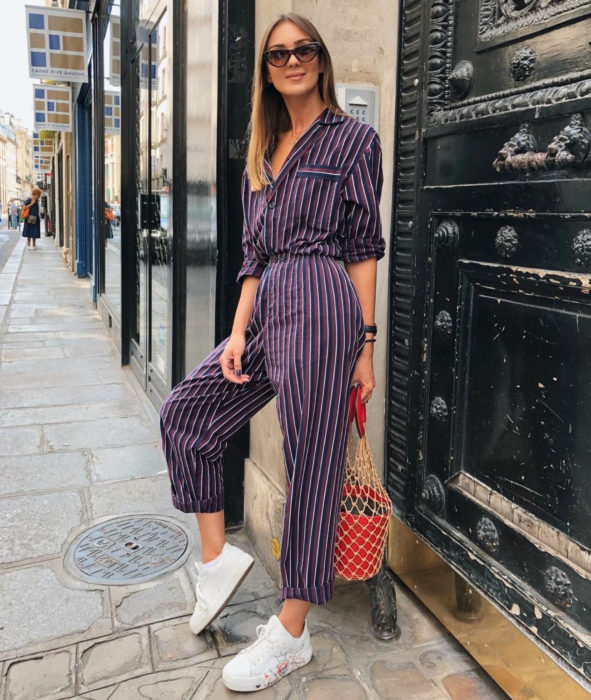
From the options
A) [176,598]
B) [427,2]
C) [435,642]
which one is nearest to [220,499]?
[176,598]

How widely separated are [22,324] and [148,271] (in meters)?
3.78

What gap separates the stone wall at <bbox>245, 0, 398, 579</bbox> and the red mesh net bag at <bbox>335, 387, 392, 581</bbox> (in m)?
0.48

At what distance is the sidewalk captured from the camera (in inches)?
85.1

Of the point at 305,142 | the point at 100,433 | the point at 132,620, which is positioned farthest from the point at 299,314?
the point at 100,433

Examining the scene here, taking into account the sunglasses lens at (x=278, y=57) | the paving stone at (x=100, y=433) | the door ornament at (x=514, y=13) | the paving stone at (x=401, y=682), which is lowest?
the paving stone at (x=401, y=682)

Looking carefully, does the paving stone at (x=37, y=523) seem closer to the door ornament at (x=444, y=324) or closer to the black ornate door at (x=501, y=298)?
the black ornate door at (x=501, y=298)

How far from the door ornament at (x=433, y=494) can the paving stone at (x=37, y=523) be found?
164 centimetres

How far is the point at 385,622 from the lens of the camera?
2420 mm

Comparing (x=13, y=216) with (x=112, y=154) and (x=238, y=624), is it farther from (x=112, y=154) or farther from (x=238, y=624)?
(x=238, y=624)

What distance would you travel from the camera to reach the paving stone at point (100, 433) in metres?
4.38

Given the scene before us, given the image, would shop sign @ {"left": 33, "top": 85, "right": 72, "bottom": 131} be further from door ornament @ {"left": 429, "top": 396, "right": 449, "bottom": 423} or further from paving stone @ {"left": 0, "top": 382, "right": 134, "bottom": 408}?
door ornament @ {"left": 429, "top": 396, "right": 449, "bottom": 423}

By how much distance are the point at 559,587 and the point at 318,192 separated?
1278 millimetres

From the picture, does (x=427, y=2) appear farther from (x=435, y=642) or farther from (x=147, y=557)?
(x=147, y=557)

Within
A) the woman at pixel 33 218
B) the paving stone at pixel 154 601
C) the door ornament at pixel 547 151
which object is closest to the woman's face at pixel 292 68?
the door ornament at pixel 547 151
